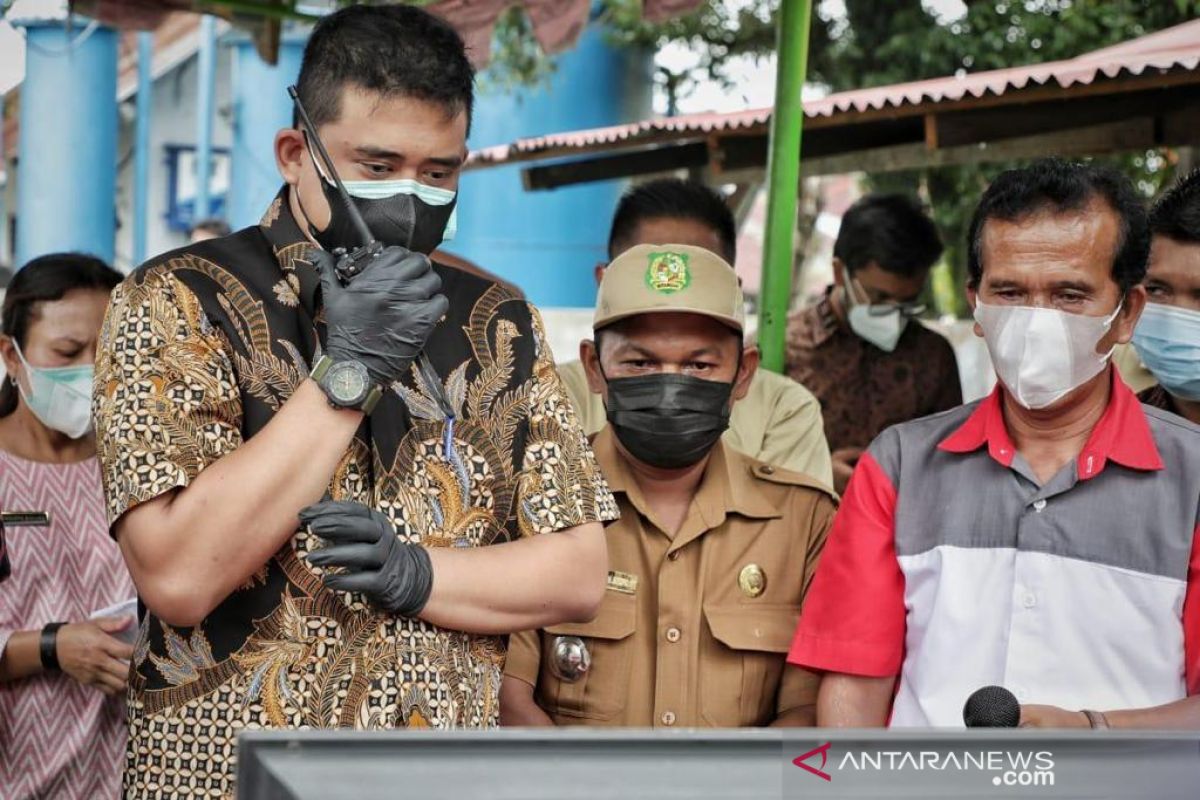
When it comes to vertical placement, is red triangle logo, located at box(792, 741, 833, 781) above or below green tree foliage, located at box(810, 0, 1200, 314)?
below

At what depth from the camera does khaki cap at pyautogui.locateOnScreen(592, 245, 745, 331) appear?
3.33 m

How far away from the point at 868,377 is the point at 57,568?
10.2 ft

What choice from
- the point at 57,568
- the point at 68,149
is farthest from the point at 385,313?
the point at 68,149

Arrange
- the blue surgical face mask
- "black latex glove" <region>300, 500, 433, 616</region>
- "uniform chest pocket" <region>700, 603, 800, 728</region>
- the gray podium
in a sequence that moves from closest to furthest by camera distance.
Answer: the gray podium → "black latex glove" <region>300, 500, 433, 616</region> → "uniform chest pocket" <region>700, 603, 800, 728</region> → the blue surgical face mask

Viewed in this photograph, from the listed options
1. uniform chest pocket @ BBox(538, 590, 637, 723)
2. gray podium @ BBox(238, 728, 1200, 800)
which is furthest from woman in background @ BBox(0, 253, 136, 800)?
gray podium @ BBox(238, 728, 1200, 800)

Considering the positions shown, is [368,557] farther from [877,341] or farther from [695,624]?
[877,341]

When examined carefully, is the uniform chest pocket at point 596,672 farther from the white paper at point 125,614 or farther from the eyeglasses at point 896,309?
the eyeglasses at point 896,309

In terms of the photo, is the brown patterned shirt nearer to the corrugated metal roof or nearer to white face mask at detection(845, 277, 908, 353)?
white face mask at detection(845, 277, 908, 353)

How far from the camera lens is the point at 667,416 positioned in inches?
125

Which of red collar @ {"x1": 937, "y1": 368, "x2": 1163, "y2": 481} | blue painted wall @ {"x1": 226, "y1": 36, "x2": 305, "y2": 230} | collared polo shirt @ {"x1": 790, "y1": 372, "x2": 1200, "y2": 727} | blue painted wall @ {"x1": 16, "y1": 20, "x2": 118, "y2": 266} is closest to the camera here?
collared polo shirt @ {"x1": 790, "y1": 372, "x2": 1200, "y2": 727}

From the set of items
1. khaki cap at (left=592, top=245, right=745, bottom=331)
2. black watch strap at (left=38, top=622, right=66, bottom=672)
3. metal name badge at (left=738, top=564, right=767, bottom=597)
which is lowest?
black watch strap at (left=38, top=622, right=66, bottom=672)

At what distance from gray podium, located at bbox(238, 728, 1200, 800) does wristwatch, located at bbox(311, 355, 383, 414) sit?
0.86m

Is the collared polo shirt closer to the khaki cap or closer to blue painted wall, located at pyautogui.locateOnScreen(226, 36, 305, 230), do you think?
the khaki cap

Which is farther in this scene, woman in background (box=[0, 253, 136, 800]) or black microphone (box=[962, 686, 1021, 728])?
woman in background (box=[0, 253, 136, 800])
